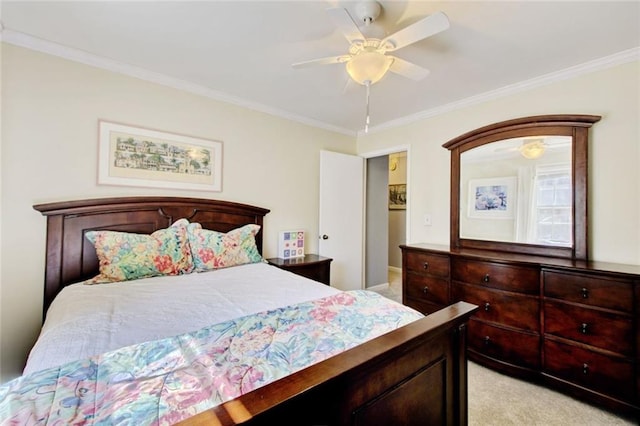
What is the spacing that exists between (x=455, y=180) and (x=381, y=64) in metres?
1.73

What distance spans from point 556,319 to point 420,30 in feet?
6.97

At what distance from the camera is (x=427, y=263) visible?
277 centimetres

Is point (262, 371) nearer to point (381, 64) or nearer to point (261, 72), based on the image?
point (381, 64)

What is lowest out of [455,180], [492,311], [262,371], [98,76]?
[492,311]

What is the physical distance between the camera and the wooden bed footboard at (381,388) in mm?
602

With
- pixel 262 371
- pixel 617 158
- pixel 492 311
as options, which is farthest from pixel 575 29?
pixel 262 371

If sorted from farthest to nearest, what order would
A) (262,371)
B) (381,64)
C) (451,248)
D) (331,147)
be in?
(331,147) → (451,248) → (381,64) → (262,371)

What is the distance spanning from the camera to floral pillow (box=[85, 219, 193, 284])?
1982 mm

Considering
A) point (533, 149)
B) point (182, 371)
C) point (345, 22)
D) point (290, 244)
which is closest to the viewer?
point (182, 371)

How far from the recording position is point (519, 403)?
188cm

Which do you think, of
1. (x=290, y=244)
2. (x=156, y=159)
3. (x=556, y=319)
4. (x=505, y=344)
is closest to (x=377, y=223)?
Answer: (x=290, y=244)

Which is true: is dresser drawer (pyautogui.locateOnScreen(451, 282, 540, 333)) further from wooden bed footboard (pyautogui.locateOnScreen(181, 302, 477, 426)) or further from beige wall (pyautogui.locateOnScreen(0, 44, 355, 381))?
beige wall (pyautogui.locateOnScreen(0, 44, 355, 381))

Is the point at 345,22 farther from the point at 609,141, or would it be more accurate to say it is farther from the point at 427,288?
the point at 427,288

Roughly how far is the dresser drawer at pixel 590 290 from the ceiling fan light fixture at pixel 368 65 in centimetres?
184
